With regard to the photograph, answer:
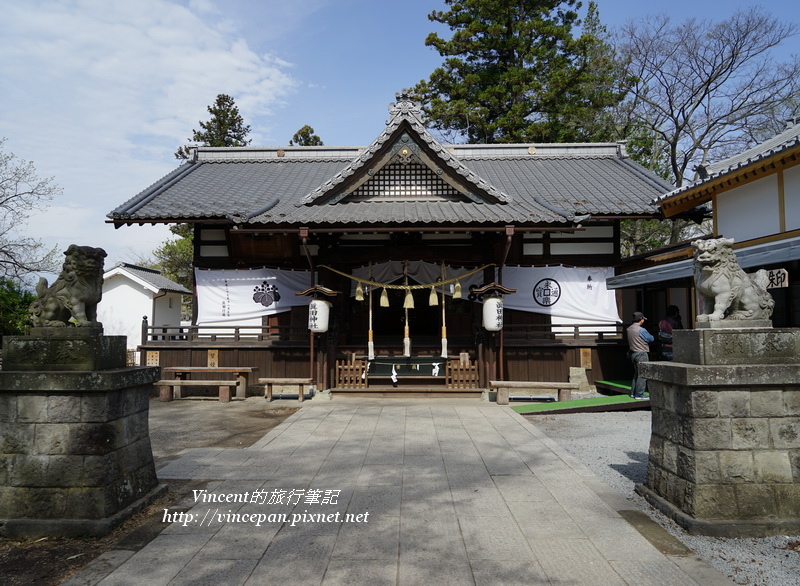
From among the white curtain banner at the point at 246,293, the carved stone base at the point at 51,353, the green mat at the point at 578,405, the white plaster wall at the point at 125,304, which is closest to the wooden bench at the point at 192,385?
the white curtain banner at the point at 246,293

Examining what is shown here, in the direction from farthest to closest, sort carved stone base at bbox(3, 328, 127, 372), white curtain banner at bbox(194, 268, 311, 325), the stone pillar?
1. white curtain banner at bbox(194, 268, 311, 325)
2. carved stone base at bbox(3, 328, 127, 372)
3. the stone pillar

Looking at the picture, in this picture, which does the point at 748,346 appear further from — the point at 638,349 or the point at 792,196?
the point at 792,196

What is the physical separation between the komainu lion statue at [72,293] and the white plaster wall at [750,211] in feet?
39.9

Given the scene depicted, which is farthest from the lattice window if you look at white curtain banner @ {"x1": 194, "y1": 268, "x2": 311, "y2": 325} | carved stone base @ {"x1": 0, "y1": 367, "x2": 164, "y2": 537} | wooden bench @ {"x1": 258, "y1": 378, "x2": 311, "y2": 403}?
carved stone base @ {"x1": 0, "y1": 367, "x2": 164, "y2": 537}

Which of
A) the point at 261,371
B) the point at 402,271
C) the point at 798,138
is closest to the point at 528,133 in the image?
the point at 402,271

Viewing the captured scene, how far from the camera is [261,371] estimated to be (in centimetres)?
1321

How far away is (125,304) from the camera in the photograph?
24.5m

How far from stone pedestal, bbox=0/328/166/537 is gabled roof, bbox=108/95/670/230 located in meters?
6.85

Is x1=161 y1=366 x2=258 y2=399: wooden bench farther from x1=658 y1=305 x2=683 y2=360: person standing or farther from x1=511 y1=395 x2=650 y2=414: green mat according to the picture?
x1=658 y1=305 x2=683 y2=360: person standing

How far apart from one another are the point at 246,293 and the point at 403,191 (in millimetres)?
5034

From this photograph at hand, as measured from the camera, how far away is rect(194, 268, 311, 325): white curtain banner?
13.3 metres

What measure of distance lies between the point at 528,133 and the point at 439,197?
1278 cm

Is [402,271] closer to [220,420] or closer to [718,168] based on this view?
[220,420]

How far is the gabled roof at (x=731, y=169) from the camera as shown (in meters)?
9.27
